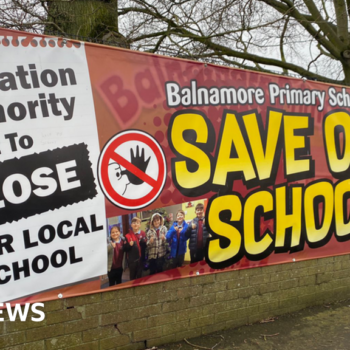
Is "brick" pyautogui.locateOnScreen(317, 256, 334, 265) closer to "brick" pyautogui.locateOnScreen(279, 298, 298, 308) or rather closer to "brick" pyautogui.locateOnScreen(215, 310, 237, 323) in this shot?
"brick" pyautogui.locateOnScreen(279, 298, 298, 308)

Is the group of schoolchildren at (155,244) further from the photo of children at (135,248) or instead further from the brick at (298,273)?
the brick at (298,273)

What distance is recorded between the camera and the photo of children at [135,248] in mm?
3218

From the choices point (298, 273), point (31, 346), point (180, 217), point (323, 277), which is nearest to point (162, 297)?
point (180, 217)

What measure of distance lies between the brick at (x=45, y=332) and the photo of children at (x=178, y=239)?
1064 mm

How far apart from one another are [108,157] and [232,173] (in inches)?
50.6

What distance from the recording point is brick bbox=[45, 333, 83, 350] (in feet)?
9.75

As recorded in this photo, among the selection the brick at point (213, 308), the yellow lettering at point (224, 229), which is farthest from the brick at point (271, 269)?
the brick at point (213, 308)

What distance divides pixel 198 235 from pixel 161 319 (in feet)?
2.65

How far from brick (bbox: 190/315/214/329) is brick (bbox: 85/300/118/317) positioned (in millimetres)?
815

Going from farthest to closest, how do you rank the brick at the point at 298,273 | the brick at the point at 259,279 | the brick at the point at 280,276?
the brick at the point at 298,273 → the brick at the point at 280,276 → the brick at the point at 259,279

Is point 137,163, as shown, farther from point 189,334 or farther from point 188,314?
point 189,334

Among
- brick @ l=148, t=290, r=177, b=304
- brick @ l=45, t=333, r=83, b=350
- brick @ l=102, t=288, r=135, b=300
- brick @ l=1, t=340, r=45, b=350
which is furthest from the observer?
brick @ l=148, t=290, r=177, b=304

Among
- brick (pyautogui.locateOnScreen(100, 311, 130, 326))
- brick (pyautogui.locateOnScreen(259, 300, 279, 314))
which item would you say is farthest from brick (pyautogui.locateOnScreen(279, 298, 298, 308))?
brick (pyautogui.locateOnScreen(100, 311, 130, 326))

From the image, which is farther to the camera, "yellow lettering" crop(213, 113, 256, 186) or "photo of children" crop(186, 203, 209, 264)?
"yellow lettering" crop(213, 113, 256, 186)
